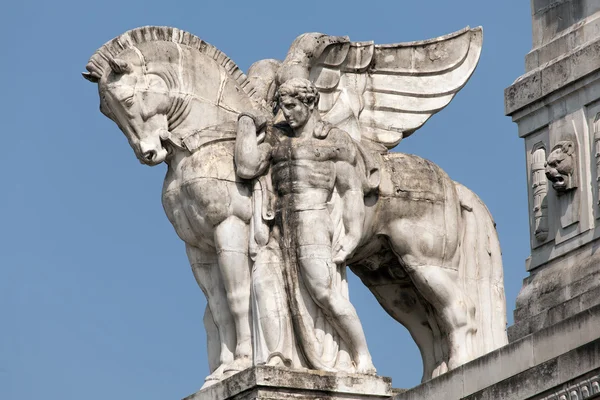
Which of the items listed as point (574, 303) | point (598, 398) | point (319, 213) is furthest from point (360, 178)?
point (598, 398)

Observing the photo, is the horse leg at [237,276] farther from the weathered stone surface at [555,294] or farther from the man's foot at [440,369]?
the weathered stone surface at [555,294]

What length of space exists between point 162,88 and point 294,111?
1.50 meters

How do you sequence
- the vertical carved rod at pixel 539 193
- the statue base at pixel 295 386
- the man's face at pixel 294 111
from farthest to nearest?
the vertical carved rod at pixel 539 193 < the man's face at pixel 294 111 < the statue base at pixel 295 386

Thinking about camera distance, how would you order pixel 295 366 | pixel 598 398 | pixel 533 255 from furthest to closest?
pixel 533 255 < pixel 295 366 < pixel 598 398

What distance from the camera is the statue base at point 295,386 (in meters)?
28.3

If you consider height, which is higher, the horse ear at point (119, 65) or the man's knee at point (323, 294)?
the horse ear at point (119, 65)

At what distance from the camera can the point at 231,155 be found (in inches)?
1161

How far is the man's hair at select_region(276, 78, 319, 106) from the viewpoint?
2936 centimetres

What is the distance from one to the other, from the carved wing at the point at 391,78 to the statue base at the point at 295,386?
119 inches

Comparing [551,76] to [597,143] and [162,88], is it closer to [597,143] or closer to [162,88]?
[597,143]

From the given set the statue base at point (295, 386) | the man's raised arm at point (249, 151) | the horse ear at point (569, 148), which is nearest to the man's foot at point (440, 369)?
the statue base at point (295, 386)

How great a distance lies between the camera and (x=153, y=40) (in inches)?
1177

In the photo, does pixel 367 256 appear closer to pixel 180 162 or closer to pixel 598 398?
pixel 180 162

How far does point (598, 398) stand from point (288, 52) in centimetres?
661
